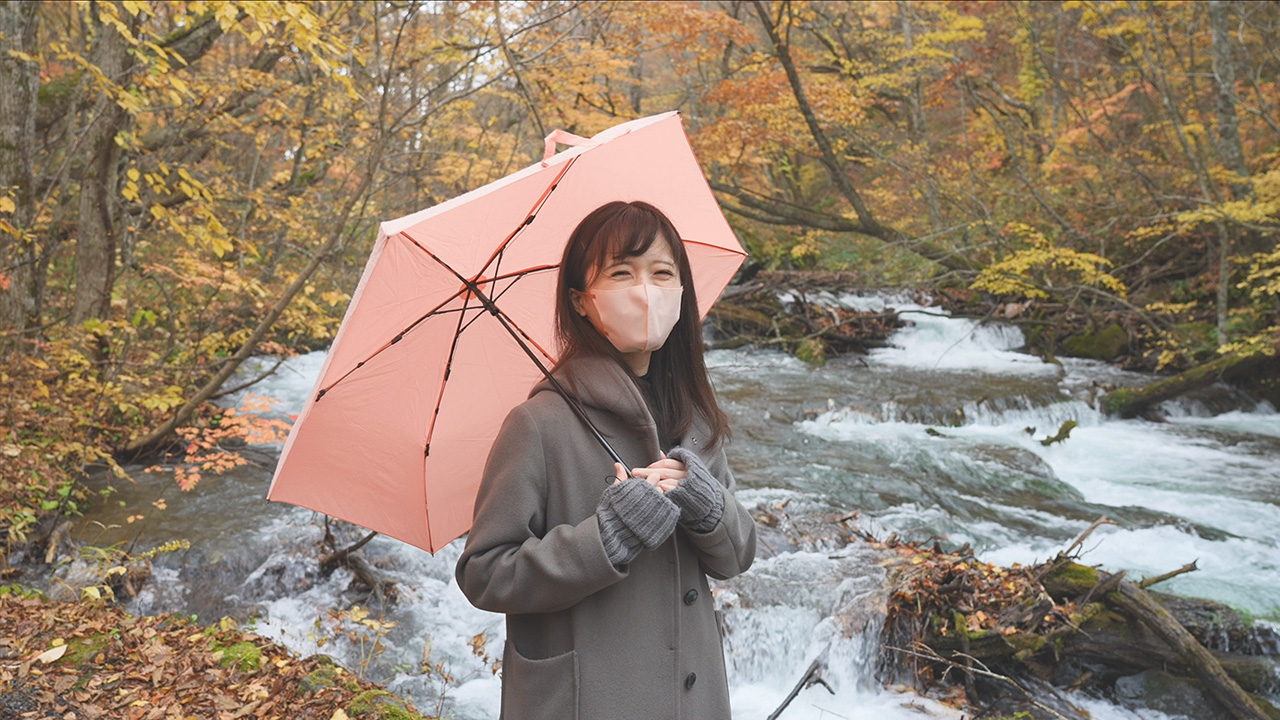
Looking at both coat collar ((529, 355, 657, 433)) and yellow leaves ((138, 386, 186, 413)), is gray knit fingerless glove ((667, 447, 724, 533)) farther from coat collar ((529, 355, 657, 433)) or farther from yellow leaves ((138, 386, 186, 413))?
yellow leaves ((138, 386, 186, 413))

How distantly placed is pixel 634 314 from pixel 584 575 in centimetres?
56

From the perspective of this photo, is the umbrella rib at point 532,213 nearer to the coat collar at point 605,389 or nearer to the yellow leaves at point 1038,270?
the coat collar at point 605,389

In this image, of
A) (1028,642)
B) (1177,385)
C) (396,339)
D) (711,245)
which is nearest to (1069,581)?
(1028,642)

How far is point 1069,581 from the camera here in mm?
4590

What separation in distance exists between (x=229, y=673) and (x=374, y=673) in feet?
4.20

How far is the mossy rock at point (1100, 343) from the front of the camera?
1253 centimetres

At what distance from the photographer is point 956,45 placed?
1877 centimetres

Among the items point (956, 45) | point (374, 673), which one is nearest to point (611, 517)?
point (374, 673)

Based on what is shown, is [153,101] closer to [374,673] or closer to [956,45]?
[374,673]

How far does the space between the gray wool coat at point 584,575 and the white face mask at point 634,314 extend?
7 centimetres

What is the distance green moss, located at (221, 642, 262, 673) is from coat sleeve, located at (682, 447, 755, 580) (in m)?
2.84

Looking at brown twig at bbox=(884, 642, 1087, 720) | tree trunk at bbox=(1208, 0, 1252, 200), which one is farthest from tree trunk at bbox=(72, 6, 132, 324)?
tree trunk at bbox=(1208, 0, 1252, 200)

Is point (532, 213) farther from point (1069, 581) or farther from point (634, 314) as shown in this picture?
point (1069, 581)

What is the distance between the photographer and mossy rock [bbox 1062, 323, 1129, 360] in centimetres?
1253
